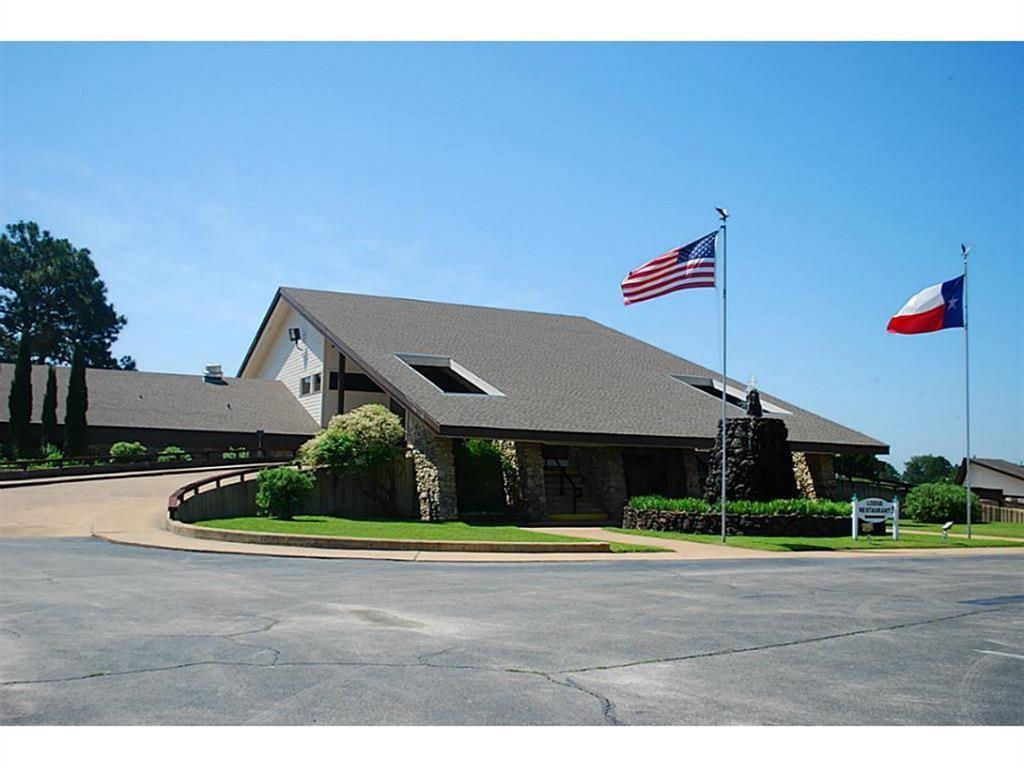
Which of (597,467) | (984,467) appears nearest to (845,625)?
(597,467)

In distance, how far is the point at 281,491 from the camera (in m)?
25.4

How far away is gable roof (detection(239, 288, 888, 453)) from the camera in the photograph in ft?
94.4

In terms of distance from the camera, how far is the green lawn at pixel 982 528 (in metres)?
30.2

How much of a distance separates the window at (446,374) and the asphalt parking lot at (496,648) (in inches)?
656

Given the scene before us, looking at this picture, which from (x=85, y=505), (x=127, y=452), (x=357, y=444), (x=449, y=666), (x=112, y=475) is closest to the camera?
(x=449, y=666)

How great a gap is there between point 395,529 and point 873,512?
40.6 feet

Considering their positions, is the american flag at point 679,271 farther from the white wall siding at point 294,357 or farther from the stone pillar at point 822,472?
the white wall siding at point 294,357

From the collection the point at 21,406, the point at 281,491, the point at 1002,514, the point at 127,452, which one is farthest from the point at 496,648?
the point at 21,406

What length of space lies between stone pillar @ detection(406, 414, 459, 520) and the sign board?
10550mm

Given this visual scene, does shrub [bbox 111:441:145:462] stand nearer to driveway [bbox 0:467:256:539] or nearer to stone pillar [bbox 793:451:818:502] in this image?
driveway [bbox 0:467:256:539]

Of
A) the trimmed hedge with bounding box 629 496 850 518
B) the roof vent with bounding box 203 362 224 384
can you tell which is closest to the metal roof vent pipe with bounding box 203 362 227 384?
the roof vent with bounding box 203 362 224 384

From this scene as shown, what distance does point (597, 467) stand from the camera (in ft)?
102

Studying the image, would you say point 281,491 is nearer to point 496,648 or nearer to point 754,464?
point 754,464

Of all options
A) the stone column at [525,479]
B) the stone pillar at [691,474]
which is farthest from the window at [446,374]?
the stone pillar at [691,474]
